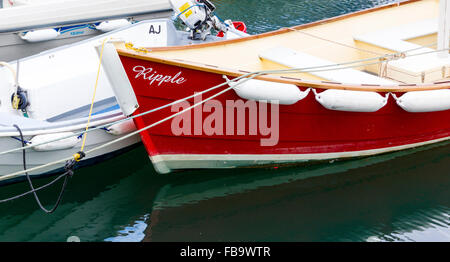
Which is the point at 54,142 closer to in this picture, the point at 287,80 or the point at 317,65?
the point at 287,80

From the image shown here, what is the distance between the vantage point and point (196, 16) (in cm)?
768

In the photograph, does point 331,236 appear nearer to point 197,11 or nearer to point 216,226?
point 216,226

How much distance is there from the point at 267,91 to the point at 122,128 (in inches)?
64.0

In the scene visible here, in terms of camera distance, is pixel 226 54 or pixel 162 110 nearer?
pixel 162 110

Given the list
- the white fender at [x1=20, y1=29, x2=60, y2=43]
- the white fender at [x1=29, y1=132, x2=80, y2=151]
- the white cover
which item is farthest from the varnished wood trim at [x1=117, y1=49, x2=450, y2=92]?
the white fender at [x1=20, y1=29, x2=60, y2=43]

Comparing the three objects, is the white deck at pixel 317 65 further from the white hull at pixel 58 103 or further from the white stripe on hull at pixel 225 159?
the white hull at pixel 58 103

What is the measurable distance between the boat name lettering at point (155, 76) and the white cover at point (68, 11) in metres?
2.55

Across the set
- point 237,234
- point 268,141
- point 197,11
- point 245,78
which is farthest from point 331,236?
point 197,11

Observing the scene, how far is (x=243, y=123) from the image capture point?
620 cm

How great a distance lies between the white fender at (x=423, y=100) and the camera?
634 centimetres

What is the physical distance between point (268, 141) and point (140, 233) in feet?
5.55

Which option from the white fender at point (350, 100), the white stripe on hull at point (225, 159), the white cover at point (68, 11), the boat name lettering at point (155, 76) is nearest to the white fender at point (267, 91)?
the white fender at point (350, 100)

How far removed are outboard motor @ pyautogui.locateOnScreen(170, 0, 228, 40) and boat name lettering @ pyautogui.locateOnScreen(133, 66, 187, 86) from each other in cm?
196

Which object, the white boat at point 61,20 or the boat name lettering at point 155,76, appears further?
the white boat at point 61,20
